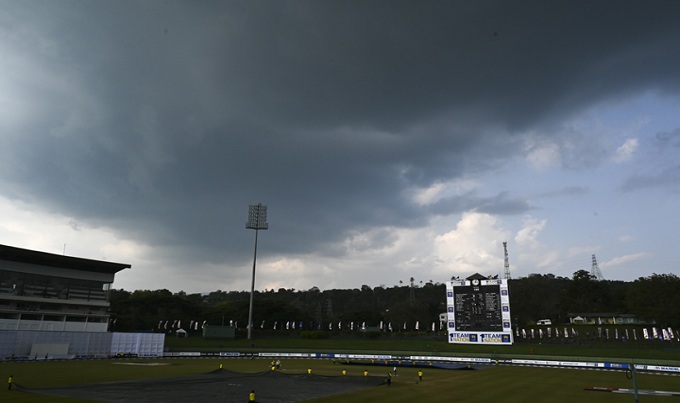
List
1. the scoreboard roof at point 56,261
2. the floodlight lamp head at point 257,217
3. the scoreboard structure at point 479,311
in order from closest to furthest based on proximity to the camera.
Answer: the scoreboard structure at point 479,311 < the scoreboard roof at point 56,261 < the floodlight lamp head at point 257,217

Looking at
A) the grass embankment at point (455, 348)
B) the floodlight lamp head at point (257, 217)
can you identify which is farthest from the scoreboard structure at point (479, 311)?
the floodlight lamp head at point (257, 217)

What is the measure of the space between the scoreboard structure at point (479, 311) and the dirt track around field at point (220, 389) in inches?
1253

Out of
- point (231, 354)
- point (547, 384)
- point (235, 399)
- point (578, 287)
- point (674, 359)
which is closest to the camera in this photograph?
point (235, 399)

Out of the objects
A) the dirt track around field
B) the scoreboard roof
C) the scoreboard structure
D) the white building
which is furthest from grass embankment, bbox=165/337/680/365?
the dirt track around field

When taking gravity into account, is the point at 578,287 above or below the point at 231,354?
above

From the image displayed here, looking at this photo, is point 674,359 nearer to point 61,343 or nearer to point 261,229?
point 261,229

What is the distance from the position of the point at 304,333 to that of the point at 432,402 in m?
68.2

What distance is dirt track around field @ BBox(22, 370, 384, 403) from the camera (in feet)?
65.9

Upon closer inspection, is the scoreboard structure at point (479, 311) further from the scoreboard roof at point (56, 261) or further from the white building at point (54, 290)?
the scoreboard roof at point (56, 261)

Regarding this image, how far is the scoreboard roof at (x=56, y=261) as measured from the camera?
71.8 meters

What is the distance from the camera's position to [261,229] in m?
86.2

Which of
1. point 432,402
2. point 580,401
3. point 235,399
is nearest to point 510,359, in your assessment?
point 580,401

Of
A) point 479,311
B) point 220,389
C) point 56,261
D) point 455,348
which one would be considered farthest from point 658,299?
point 56,261

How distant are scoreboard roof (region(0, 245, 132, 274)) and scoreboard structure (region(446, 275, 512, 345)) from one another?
66.7 m
